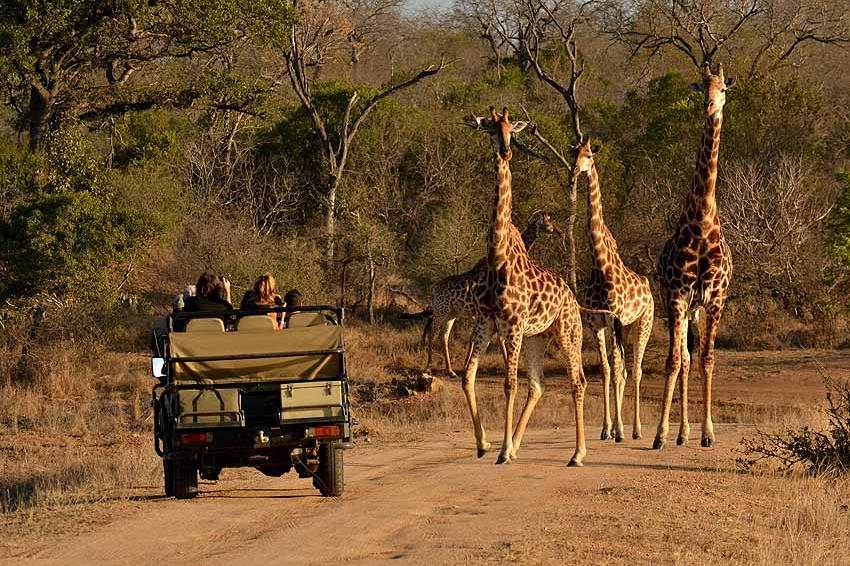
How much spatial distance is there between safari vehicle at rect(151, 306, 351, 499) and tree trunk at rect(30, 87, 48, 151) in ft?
36.6

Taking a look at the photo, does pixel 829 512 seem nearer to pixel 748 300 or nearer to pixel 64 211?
pixel 64 211

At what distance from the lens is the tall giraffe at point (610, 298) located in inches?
538

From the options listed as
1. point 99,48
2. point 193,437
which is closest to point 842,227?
point 99,48

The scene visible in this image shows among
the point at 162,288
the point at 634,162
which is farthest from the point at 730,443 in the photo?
the point at 634,162

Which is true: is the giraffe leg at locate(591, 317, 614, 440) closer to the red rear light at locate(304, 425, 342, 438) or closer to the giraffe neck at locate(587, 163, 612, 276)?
the giraffe neck at locate(587, 163, 612, 276)

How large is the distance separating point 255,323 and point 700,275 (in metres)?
5.03

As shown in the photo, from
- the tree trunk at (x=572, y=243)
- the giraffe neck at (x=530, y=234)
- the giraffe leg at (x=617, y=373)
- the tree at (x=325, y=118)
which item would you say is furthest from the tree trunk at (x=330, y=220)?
the giraffe leg at (x=617, y=373)

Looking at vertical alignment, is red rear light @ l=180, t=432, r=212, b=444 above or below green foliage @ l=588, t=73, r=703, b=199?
below

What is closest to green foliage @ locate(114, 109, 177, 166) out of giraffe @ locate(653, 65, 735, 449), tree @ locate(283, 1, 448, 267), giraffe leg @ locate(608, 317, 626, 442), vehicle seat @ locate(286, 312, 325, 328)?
tree @ locate(283, 1, 448, 267)

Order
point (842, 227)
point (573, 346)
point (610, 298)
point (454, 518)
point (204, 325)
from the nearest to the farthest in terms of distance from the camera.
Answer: point (454, 518) < point (204, 325) < point (573, 346) < point (610, 298) < point (842, 227)

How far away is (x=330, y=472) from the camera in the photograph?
33.7ft

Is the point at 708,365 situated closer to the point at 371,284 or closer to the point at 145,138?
the point at 371,284

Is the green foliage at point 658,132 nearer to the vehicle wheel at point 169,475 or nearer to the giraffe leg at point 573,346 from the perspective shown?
the giraffe leg at point 573,346

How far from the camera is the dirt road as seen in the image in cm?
816
